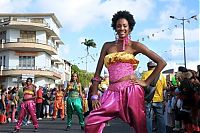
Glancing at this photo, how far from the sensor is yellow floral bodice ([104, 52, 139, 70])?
482cm

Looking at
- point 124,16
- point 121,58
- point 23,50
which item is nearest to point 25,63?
point 23,50

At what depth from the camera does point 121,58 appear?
482 cm

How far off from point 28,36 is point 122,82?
54297 mm

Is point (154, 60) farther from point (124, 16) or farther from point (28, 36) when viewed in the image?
point (28, 36)

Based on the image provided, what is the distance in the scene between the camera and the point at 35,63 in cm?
5766

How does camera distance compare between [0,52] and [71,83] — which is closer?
[71,83]

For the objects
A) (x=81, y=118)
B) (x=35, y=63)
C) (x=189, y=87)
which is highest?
(x=35, y=63)

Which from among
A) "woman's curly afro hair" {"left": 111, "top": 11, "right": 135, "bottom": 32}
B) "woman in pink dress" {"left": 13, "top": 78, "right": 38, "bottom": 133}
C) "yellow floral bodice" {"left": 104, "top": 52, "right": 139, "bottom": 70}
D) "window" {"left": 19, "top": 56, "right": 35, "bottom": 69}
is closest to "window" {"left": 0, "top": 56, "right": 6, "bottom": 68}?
"window" {"left": 19, "top": 56, "right": 35, "bottom": 69}

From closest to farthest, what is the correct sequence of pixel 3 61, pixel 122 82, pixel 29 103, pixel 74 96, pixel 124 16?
1. pixel 122 82
2. pixel 124 16
3. pixel 74 96
4. pixel 29 103
5. pixel 3 61

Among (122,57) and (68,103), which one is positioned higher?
(122,57)

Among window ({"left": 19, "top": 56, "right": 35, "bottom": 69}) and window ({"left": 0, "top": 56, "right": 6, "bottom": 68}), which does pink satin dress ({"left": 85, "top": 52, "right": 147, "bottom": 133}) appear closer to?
window ({"left": 19, "top": 56, "right": 35, "bottom": 69})

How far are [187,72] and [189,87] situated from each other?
31.0 inches

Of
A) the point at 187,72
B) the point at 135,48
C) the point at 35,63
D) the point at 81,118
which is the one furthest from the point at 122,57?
the point at 35,63

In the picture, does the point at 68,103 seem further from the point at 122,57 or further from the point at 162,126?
the point at 122,57
